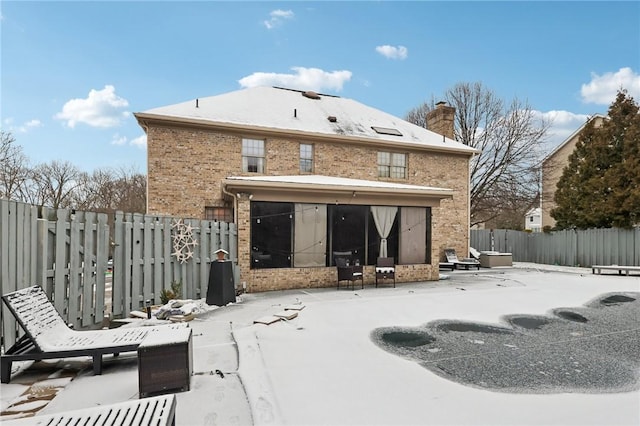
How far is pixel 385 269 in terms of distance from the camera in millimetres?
9945

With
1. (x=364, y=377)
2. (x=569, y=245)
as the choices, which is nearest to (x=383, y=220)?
(x=364, y=377)

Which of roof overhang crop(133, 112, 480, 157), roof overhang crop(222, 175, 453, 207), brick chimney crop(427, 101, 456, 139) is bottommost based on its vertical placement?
roof overhang crop(222, 175, 453, 207)

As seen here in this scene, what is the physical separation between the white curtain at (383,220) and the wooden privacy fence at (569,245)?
449 inches

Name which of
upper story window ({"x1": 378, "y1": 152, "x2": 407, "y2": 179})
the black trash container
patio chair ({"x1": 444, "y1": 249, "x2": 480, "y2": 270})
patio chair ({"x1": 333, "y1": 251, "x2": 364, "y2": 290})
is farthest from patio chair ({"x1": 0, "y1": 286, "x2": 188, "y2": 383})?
patio chair ({"x1": 444, "y1": 249, "x2": 480, "y2": 270})

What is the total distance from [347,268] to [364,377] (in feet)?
18.4

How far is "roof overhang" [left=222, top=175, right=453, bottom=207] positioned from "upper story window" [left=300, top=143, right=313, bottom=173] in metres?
3.93

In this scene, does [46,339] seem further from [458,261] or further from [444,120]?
[444,120]

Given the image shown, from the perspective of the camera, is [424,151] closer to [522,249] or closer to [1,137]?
[522,249]

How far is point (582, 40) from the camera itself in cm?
1315

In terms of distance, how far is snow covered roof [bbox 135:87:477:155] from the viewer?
42.3ft

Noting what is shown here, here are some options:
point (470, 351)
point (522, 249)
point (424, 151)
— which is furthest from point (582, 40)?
point (470, 351)

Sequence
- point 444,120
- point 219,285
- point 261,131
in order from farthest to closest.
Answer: point 444,120 < point 261,131 < point 219,285

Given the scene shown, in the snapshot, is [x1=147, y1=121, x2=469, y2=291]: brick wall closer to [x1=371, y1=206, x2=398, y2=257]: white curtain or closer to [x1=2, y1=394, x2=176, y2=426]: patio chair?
[x1=371, y1=206, x2=398, y2=257]: white curtain

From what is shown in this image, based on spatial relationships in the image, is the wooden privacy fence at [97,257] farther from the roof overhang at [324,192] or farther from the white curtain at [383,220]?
the white curtain at [383,220]
